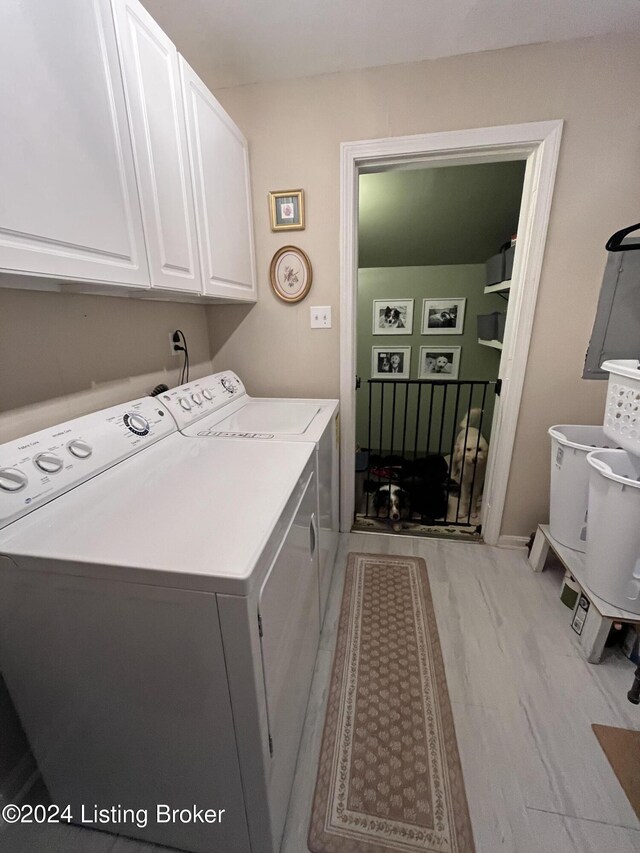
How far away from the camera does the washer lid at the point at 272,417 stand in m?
1.44

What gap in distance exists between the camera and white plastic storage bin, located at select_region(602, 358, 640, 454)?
125 centimetres

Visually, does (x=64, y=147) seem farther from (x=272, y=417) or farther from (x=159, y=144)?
(x=272, y=417)

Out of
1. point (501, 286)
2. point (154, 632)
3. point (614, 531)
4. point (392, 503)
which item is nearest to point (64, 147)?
point (154, 632)

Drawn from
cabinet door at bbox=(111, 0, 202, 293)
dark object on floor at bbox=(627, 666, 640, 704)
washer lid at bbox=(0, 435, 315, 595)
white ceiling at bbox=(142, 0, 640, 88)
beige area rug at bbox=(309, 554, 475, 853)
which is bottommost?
beige area rug at bbox=(309, 554, 475, 853)

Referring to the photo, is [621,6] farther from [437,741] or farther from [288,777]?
[288,777]

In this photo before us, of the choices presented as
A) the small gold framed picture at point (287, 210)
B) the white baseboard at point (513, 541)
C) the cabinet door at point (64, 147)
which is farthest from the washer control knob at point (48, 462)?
the white baseboard at point (513, 541)

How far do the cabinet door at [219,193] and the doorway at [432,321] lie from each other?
699 millimetres

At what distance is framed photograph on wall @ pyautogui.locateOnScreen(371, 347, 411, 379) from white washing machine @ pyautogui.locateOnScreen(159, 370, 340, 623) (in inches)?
79.2

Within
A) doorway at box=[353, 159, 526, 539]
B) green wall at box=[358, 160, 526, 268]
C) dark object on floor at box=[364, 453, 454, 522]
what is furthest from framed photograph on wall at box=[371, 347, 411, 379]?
dark object on floor at box=[364, 453, 454, 522]

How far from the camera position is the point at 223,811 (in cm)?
82

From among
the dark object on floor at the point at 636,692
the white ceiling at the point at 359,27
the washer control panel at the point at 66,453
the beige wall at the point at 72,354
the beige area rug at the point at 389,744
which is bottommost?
the beige area rug at the point at 389,744

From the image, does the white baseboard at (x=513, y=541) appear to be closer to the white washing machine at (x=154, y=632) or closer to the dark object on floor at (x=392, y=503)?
the dark object on floor at (x=392, y=503)

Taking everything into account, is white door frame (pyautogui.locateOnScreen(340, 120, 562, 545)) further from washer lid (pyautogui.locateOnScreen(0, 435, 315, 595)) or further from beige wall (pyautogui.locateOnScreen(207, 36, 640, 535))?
washer lid (pyautogui.locateOnScreen(0, 435, 315, 595))

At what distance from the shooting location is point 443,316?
3426 millimetres
